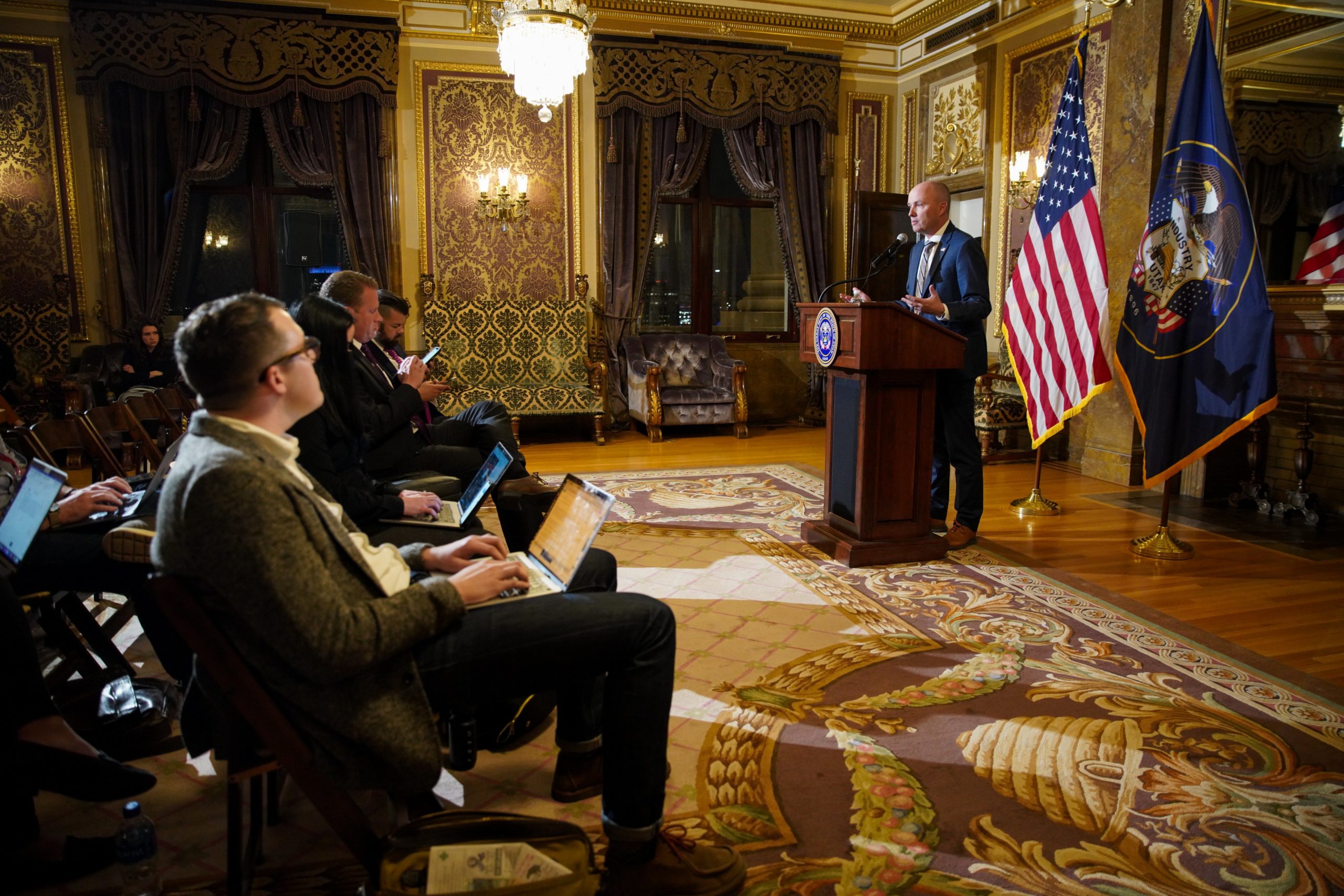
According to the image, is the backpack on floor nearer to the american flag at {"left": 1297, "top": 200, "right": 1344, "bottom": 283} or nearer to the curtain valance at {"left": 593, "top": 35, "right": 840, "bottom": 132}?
the american flag at {"left": 1297, "top": 200, "right": 1344, "bottom": 283}

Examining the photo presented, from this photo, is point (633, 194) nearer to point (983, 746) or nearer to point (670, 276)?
point (670, 276)

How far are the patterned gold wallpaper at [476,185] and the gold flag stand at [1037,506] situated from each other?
4.64 metres

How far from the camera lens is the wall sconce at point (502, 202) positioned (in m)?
7.68

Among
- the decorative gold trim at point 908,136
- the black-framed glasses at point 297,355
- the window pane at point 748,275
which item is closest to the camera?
the black-framed glasses at point 297,355

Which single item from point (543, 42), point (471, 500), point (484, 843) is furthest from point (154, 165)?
point (484, 843)

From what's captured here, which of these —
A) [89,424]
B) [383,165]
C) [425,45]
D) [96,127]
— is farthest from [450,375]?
[89,424]

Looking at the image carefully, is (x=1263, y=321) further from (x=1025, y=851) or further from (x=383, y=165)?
(x=383, y=165)

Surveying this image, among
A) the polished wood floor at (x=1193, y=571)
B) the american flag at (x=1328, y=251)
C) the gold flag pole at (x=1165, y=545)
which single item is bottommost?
the polished wood floor at (x=1193, y=571)

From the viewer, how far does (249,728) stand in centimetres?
150

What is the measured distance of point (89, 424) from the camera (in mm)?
3137

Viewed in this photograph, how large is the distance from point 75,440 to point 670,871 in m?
3.20

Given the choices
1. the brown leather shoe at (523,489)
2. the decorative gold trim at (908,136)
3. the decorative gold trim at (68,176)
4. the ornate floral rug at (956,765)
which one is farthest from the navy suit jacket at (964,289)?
the decorative gold trim at (68,176)

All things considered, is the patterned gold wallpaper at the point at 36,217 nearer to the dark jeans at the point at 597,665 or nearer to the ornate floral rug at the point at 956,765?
the ornate floral rug at the point at 956,765

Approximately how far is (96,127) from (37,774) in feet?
22.0
